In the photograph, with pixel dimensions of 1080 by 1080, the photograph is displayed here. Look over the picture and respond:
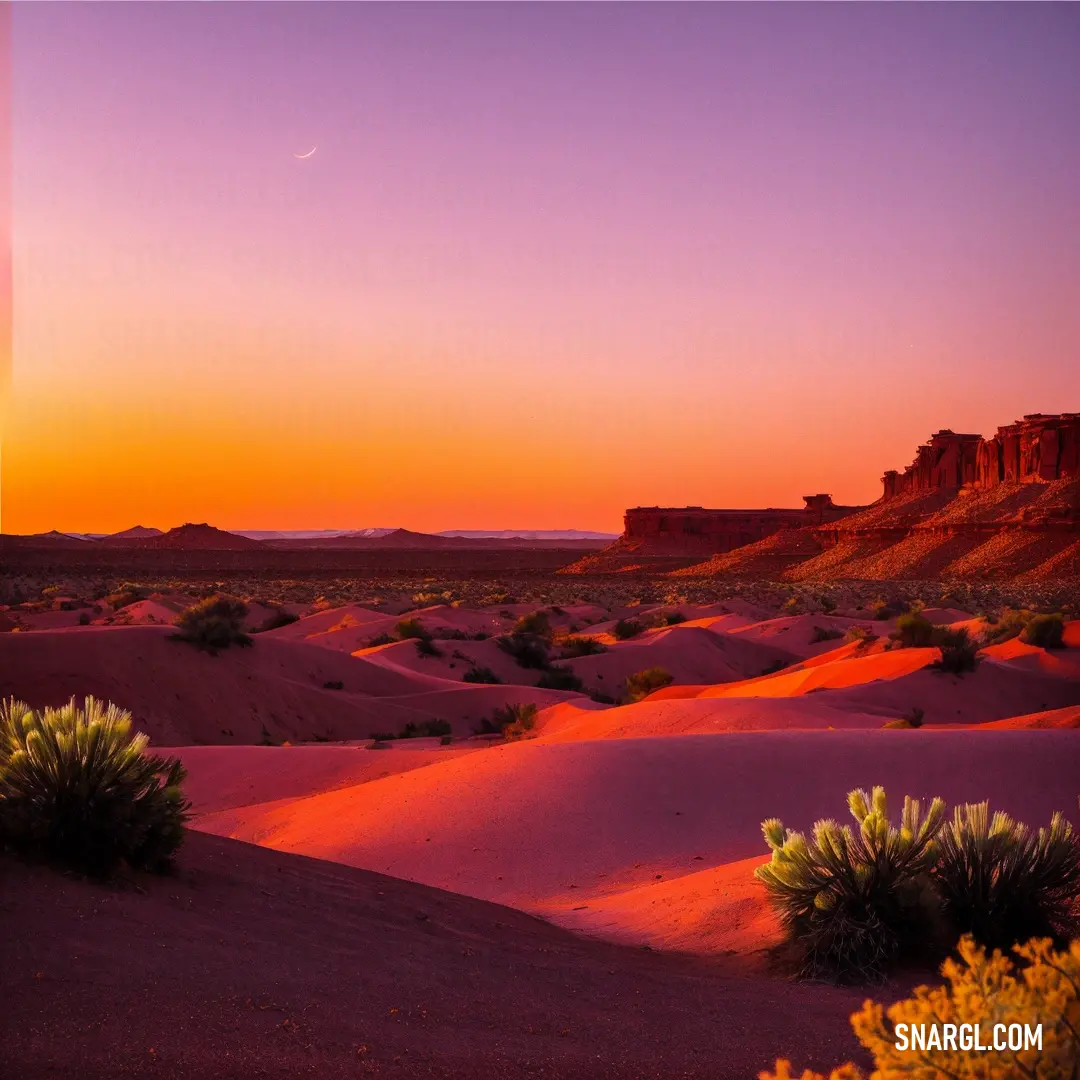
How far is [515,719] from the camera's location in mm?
24469

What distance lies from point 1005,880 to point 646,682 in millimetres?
21589

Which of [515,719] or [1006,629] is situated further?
[1006,629]

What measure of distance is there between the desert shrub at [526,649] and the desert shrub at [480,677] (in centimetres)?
169

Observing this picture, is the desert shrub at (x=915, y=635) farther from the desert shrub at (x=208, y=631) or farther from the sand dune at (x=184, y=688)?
the desert shrub at (x=208, y=631)

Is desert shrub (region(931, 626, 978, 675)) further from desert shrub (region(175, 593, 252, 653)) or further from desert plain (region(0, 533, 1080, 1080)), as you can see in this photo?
desert shrub (region(175, 593, 252, 653))

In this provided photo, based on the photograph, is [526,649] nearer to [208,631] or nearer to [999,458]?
[208,631]

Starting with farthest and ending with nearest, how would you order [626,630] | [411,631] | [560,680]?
[626,630] → [411,631] → [560,680]

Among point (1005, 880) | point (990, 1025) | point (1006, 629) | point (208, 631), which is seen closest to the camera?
point (990, 1025)

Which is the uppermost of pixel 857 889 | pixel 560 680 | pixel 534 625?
pixel 857 889

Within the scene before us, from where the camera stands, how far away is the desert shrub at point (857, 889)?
23.0 ft

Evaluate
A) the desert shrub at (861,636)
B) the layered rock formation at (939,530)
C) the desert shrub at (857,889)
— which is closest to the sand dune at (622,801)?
the desert shrub at (857,889)

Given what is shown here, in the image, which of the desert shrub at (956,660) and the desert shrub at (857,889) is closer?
the desert shrub at (857,889)

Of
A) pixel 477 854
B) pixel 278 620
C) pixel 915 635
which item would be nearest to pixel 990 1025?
pixel 477 854

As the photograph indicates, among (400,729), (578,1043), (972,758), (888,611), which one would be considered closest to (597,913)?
(578,1043)
